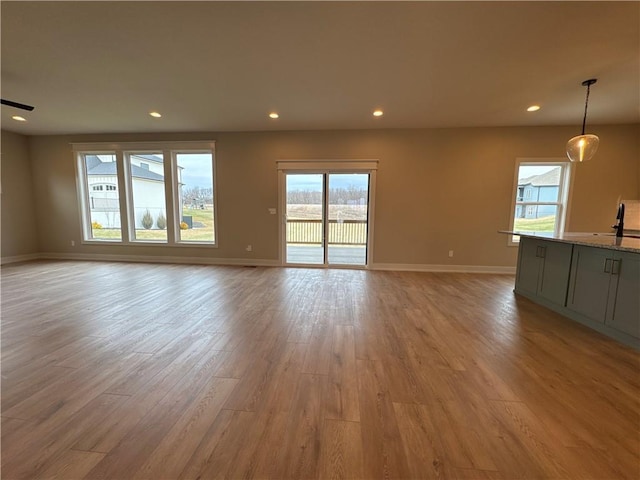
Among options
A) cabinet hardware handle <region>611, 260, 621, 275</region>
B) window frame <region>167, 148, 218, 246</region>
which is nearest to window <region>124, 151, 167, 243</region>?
window frame <region>167, 148, 218, 246</region>

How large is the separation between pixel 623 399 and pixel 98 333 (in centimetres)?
410

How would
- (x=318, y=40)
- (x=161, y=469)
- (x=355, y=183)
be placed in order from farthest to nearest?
(x=355, y=183) → (x=318, y=40) → (x=161, y=469)

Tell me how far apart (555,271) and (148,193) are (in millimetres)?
7394

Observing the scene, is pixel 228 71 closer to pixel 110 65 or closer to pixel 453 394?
pixel 110 65

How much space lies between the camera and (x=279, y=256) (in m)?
5.37

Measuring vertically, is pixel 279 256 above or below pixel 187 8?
below

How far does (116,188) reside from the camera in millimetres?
5641

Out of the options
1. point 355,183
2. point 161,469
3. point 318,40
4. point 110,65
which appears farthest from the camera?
point 355,183

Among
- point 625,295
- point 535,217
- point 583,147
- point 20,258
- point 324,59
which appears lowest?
point 20,258

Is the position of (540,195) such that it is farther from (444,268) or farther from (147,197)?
(147,197)

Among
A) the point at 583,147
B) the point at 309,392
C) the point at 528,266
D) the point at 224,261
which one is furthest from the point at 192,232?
the point at 583,147

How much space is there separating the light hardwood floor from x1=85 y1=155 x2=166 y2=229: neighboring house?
2.96 m

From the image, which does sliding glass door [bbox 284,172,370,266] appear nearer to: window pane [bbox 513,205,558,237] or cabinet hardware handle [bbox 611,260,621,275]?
window pane [bbox 513,205,558,237]

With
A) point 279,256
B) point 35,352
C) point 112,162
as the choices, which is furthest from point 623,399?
point 112,162
